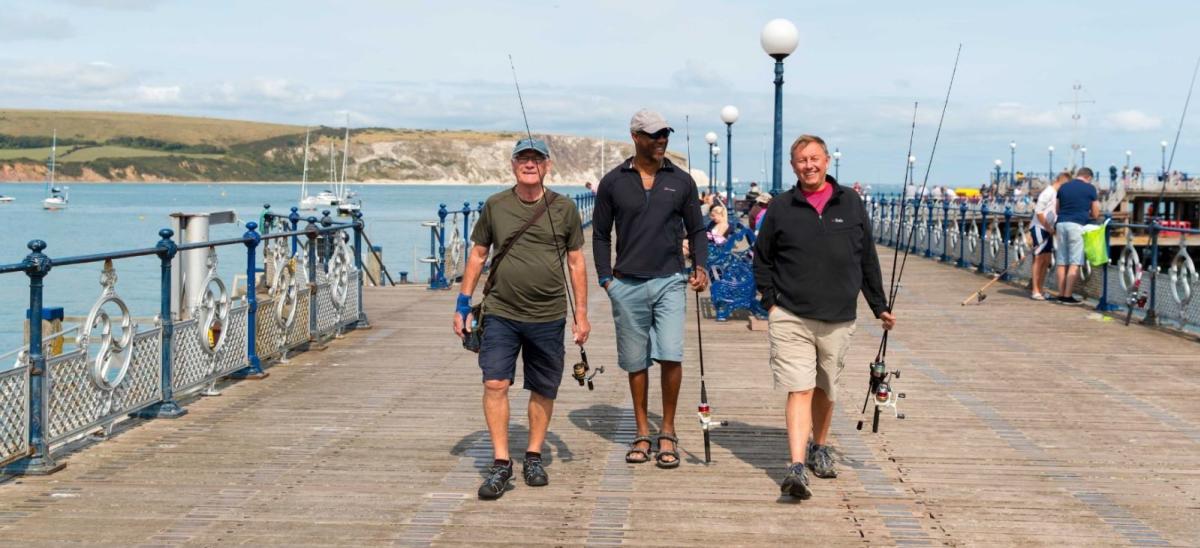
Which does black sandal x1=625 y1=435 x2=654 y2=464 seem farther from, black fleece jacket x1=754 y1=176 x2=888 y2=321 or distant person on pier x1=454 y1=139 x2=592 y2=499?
black fleece jacket x1=754 y1=176 x2=888 y2=321

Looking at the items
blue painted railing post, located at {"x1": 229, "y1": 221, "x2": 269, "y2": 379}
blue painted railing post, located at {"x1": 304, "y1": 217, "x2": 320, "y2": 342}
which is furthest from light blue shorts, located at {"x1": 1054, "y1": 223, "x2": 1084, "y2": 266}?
blue painted railing post, located at {"x1": 229, "y1": 221, "x2": 269, "y2": 379}

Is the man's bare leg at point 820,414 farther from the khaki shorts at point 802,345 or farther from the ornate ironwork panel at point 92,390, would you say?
the ornate ironwork panel at point 92,390

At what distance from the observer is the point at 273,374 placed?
1043cm

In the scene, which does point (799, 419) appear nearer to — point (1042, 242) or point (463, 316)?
point (463, 316)

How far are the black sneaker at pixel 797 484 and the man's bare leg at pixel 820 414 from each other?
2.07 ft

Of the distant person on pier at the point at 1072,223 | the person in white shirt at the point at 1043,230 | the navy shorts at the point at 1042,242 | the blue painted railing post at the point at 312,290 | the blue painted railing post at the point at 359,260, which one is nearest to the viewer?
the blue painted railing post at the point at 312,290

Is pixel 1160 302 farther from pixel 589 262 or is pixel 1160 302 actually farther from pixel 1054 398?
pixel 589 262

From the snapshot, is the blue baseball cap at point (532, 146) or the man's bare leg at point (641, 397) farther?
the man's bare leg at point (641, 397)

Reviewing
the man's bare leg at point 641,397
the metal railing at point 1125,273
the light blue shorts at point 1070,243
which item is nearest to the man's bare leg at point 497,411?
the man's bare leg at point 641,397

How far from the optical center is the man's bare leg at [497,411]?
643 centimetres

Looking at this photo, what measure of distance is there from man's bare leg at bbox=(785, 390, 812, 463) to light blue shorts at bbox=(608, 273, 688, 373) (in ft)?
2.43

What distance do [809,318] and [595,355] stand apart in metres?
5.70

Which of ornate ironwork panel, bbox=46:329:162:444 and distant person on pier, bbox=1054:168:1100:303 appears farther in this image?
distant person on pier, bbox=1054:168:1100:303

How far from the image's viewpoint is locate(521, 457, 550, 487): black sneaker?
6.54 m
